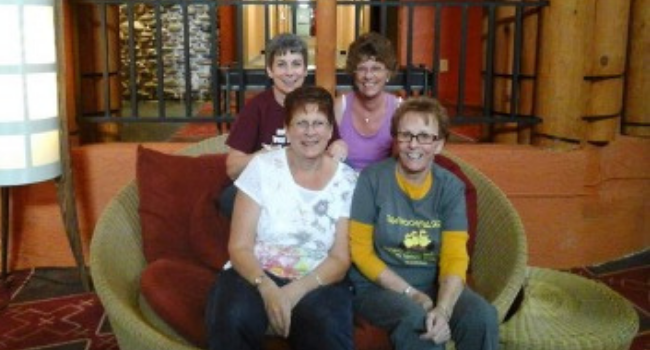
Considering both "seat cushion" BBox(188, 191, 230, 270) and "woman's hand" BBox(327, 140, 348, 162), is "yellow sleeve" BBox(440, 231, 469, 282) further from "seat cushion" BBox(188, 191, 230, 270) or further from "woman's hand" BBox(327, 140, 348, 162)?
"seat cushion" BBox(188, 191, 230, 270)

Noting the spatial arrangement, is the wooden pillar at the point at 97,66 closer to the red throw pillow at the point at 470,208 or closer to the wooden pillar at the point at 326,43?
the wooden pillar at the point at 326,43

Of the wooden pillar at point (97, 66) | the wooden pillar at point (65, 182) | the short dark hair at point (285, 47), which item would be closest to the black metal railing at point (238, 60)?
the wooden pillar at point (97, 66)

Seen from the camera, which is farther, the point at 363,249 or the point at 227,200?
the point at 227,200

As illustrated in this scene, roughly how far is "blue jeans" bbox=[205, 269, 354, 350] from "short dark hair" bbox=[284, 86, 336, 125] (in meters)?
0.50

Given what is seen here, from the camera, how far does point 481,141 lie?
4.01 m

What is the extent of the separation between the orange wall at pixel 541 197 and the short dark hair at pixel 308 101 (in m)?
1.52

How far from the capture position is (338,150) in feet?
7.70

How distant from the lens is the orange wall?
3.57 meters

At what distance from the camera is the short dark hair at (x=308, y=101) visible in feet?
7.07

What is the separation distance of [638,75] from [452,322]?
229cm

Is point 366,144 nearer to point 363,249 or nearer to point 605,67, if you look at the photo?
point 363,249

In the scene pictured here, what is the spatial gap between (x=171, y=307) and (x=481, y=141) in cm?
230

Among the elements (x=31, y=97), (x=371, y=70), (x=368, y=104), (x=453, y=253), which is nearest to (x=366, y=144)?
(x=368, y=104)

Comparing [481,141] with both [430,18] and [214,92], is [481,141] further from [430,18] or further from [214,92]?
[430,18]
